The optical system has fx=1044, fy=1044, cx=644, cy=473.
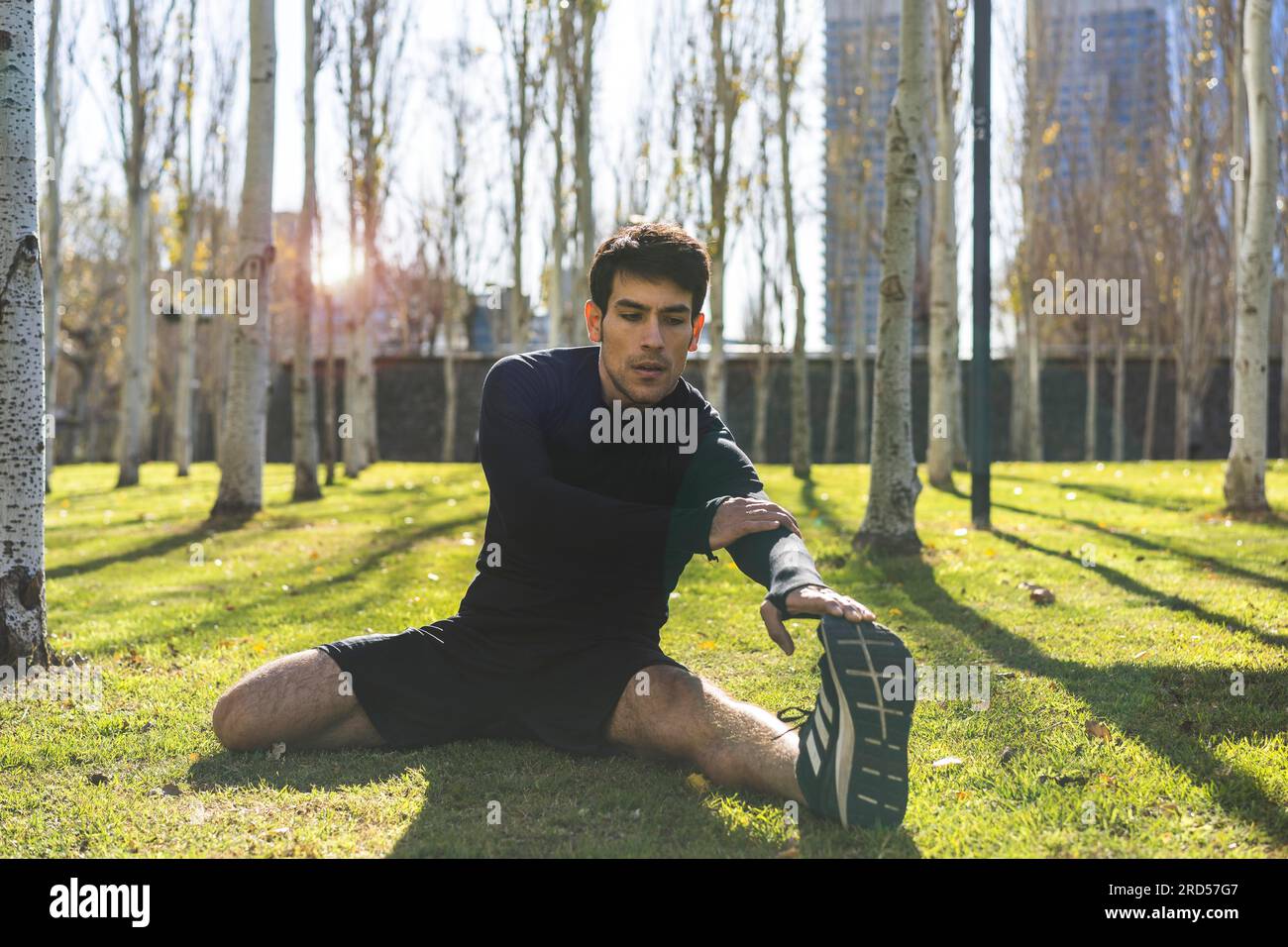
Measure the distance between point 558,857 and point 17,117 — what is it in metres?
4.68

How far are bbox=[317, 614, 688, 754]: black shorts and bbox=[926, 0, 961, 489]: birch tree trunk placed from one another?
10605 mm

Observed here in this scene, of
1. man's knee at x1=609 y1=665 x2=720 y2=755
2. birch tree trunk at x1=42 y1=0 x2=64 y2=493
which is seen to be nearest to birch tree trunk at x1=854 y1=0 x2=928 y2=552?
man's knee at x1=609 y1=665 x2=720 y2=755

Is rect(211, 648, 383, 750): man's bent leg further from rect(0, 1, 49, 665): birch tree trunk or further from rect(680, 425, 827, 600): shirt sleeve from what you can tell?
rect(0, 1, 49, 665): birch tree trunk

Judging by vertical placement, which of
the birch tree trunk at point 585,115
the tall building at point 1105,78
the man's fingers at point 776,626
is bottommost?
the man's fingers at point 776,626

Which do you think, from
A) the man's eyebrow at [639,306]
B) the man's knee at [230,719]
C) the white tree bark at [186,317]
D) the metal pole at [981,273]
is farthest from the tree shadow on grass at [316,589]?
the white tree bark at [186,317]

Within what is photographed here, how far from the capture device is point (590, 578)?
3.77 meters

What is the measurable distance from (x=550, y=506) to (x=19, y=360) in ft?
11.2

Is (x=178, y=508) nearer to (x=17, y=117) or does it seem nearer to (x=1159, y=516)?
(x=17, y=117)

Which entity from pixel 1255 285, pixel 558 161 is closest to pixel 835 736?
pixel 1255 285

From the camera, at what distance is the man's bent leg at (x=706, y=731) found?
10.8 feet

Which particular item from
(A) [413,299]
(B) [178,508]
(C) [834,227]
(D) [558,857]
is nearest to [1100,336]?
(C) [834,227]

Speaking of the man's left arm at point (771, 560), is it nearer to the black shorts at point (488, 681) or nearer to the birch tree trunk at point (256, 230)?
the black shorts at point (488, 681)

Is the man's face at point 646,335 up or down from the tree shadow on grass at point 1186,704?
up

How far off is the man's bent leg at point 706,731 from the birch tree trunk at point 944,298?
1064 centimetres
